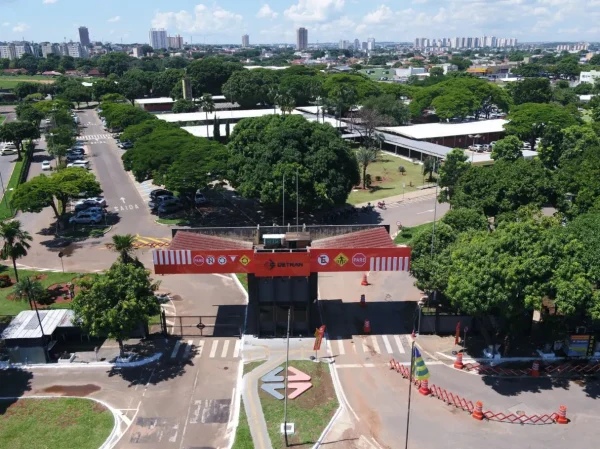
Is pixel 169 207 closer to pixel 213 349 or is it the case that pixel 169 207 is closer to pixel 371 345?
pixel 213 349

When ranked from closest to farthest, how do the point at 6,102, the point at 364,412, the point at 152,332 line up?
1. the point at 364,412
2. the point at 152,332
3. the point at 6,102

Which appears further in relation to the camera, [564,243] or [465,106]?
[465,106]

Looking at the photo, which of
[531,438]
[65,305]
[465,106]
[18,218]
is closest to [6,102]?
[18,218]

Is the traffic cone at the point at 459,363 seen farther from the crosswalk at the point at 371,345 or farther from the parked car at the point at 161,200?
the parked car at the point at 161,200

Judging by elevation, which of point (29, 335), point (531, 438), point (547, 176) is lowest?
point (531, 438)

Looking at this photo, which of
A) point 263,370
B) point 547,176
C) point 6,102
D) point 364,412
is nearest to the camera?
point 364,412

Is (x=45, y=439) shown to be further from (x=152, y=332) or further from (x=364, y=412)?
(x=364, y=412)
